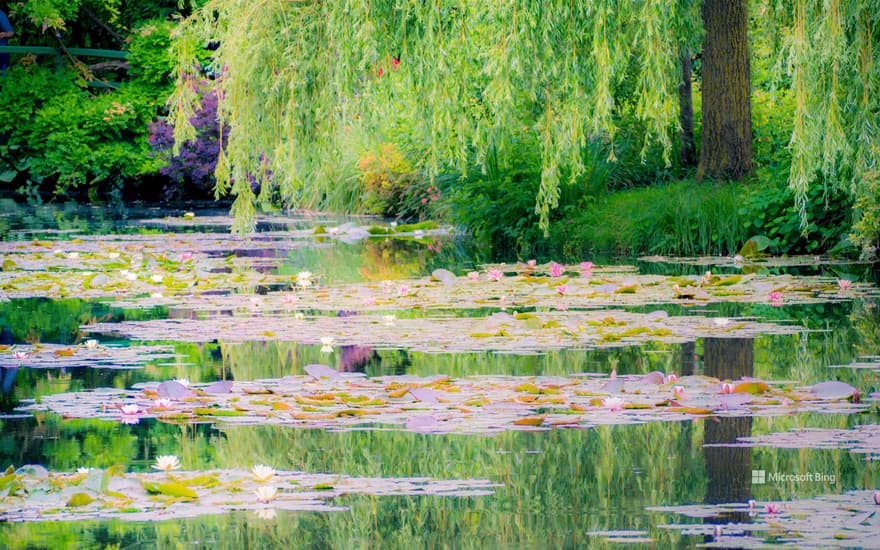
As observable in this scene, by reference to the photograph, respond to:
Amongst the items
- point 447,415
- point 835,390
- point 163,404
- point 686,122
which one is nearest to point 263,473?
point 447,415

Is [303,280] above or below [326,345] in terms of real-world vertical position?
above

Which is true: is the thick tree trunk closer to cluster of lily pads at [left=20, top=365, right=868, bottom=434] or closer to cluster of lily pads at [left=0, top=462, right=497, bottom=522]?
cluster of lily pads at [left=20, top=365, right=868, bottom=434]

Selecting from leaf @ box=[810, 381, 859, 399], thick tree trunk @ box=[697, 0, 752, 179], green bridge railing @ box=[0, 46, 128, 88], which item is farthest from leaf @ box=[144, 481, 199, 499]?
green bridge railing @ box=[0, 46, 128, 88]

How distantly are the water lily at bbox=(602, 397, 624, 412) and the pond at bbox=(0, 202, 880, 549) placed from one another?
1cm

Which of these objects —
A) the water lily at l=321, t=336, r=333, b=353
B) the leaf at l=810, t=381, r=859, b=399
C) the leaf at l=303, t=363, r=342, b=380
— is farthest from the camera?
the water lily at l=321, t=336, r=333, b=353

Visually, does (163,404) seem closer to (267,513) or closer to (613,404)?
(267,513)

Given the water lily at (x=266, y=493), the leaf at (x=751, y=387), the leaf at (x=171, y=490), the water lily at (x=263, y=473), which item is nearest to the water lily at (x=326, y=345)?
the leaf at (x=751, y=387)

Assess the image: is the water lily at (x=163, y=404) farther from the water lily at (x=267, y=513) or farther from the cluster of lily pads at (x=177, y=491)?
the water lily at (x=267, y=513)

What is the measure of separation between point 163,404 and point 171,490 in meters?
1.25

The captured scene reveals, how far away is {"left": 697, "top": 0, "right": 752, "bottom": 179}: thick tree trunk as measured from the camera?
12.9 metres

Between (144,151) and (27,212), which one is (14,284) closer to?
(27,212)

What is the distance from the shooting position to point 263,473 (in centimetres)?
382

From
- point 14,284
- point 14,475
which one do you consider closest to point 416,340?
point 14,475

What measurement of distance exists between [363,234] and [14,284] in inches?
282
